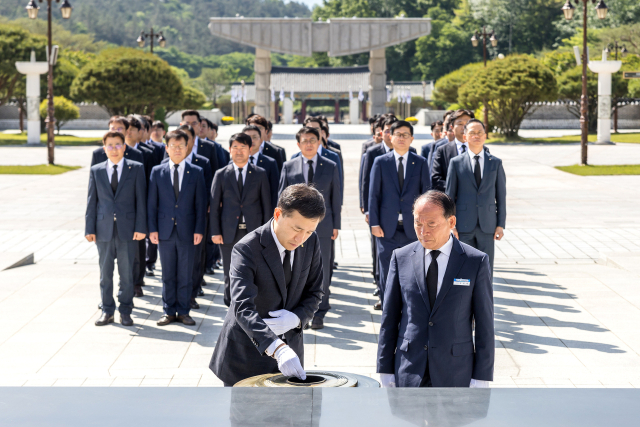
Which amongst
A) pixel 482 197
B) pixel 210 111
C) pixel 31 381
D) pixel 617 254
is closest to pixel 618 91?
pixel 210 111

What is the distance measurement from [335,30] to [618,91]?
18092mm

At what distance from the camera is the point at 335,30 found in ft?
141

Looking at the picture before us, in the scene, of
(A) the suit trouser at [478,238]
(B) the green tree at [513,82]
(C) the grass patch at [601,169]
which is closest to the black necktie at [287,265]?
(A) the suit trouser at [478,238]

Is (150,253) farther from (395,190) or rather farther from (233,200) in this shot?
(395,190)

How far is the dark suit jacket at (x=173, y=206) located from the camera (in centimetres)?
750

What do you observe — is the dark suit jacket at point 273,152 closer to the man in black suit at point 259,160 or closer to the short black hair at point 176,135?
the man in black suit at point 259,160

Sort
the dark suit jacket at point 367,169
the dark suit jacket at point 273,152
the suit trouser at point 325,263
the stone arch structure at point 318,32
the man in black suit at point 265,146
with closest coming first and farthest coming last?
the suit trouser at point 325,263, the dark suit jacket at point 367,169, the man in black suit at point 265,146, the dark suit jacket at point 273,152, the stone arch structure at point 318,32

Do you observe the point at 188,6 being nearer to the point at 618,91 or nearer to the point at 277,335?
the point at 618,91

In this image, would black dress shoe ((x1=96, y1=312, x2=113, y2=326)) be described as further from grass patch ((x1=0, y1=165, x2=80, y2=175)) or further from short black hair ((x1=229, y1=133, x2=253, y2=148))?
grass patch ((x1=0, y1=165, x2=80, y2=175))

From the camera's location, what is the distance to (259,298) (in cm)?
368

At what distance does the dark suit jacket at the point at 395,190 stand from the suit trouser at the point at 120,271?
8.19 feet

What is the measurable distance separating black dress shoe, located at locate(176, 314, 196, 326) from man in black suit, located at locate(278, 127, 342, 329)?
1324 millimetres

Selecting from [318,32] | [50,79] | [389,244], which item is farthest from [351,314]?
[318,32]

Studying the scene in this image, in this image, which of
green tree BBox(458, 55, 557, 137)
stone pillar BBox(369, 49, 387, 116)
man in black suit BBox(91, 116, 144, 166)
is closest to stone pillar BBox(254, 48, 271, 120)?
stone pillar BBox(369, 49, 387, 116)
